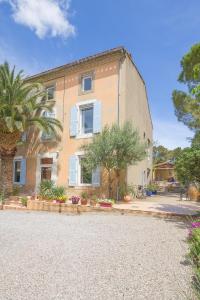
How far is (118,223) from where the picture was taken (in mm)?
9734

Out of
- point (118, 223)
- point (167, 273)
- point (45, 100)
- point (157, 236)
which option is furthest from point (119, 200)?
point (167, 273)

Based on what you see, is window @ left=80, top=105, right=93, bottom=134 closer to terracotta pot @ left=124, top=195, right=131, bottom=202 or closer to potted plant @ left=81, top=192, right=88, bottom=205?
potted plant @ left=81, top=192, right=88, bottom=205

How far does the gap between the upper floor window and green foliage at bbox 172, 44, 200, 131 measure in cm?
622

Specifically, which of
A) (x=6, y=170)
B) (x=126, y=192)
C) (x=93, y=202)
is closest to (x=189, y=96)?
(x=126, y=192)

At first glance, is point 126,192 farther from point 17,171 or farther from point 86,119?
point 17,171

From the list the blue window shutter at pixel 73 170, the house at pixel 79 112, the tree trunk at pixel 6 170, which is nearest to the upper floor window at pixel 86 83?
the house at pixel 79 112

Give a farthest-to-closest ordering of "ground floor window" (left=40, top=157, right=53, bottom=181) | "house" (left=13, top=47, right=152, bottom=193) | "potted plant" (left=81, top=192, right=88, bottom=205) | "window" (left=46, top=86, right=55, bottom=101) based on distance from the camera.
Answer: "window" (left=46, top=86, right=55, bottom=101) < "ground floor window" (left=40, top=157, right=53, bottom=181) < "house" (left=13, top=47, right=152, bottom=193) < "potted plant" (left=81, top=192, right=88, bottom=205)

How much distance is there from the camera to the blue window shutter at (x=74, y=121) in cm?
1775

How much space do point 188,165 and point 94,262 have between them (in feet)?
18.6

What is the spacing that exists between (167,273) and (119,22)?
37.0 ft

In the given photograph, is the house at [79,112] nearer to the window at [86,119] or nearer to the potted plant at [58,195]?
the window at [86,119]

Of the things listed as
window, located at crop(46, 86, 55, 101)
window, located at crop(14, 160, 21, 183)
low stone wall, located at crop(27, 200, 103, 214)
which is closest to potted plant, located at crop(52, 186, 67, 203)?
low stone wall, located at crop(27, 200, 103, 214)

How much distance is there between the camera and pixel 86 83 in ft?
60.0

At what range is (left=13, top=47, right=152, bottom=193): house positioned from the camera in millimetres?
16703
